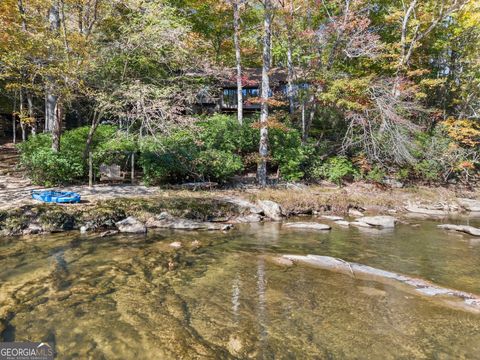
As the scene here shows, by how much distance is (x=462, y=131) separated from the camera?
2003 cm

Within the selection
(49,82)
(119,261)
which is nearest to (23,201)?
(49,82)

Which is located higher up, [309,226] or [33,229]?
[33,229]

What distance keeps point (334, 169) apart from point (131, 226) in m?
12.0

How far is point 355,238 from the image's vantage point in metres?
10.7

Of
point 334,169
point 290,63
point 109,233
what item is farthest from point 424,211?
point 109,233

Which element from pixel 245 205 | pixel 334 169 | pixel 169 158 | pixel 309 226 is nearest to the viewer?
pixel 309 226

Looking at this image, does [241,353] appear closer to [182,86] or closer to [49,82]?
[49,82]

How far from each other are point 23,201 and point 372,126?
17196 mm

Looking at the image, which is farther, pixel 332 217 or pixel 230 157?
pixel 230 157

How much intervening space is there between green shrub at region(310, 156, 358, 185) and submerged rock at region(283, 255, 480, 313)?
10.7 meters

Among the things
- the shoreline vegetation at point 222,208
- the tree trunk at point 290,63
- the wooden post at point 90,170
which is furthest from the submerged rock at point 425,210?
the wooden post at point 90,170

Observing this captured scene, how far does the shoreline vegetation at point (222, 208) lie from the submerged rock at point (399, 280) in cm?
387

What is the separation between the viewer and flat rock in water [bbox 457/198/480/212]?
1648 centimetres

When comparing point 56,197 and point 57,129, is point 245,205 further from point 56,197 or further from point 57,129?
point 57,129
